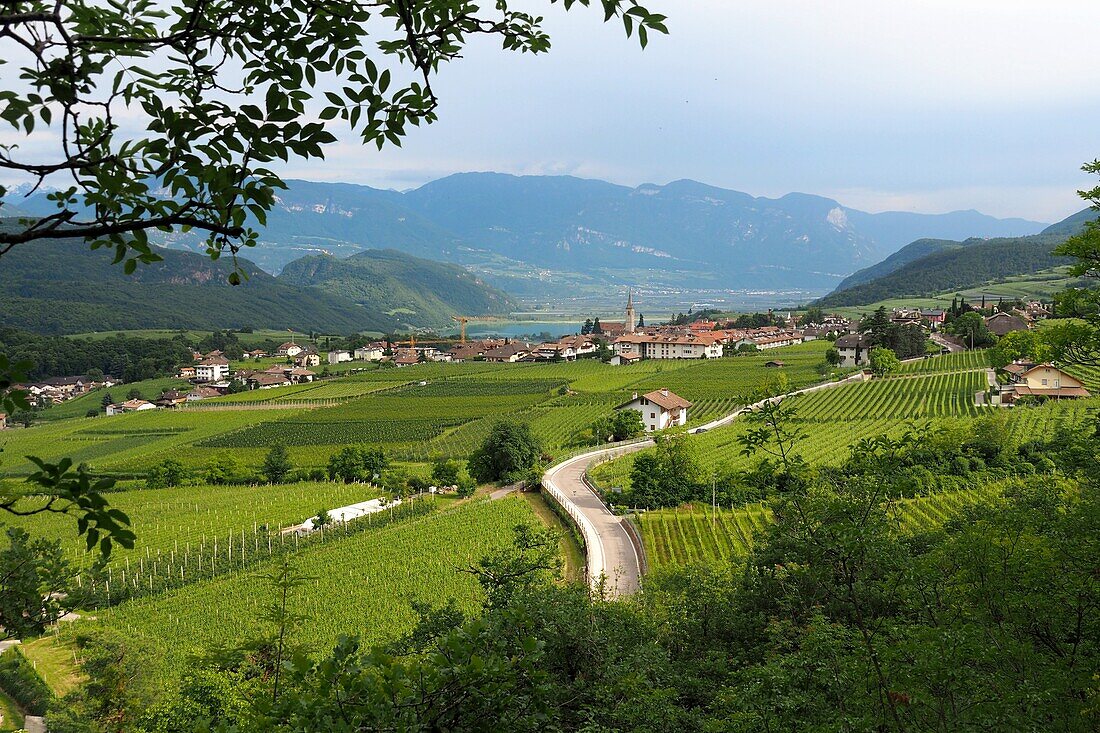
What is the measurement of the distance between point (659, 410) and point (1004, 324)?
38933 millimetres

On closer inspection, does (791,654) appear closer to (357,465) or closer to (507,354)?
(357,465)

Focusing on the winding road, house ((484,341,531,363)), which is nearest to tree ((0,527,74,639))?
the winding road

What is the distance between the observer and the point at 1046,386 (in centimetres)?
4253

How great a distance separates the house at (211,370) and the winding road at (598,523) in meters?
62.2

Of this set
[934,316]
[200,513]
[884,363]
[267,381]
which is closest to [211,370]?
[267,381]

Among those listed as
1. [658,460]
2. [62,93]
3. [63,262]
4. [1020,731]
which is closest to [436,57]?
[62,93]

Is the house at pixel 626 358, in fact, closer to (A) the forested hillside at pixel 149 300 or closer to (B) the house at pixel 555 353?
(B) the house at pixel 555 353

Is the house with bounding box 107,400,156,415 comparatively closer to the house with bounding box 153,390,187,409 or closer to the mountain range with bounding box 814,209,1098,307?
the house with bounding box 153,390,187,409

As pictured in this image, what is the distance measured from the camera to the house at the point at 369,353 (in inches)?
4136

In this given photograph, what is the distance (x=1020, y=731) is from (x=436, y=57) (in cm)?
511

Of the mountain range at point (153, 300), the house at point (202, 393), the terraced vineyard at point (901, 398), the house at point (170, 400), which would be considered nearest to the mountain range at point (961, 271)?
the terraced vineyard at point (901, 398)

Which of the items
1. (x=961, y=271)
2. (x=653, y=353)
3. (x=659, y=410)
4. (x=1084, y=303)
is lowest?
(x=659, y=410)

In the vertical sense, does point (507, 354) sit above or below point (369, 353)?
below

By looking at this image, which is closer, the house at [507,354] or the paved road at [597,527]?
the paved road at [597,527]
